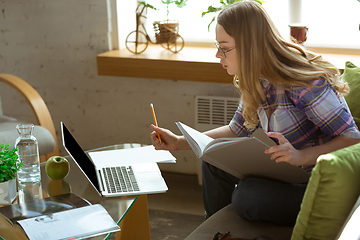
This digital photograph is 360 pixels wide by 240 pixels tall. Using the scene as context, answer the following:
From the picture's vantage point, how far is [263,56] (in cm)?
129

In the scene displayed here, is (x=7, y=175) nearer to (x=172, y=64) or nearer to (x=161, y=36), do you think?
(x=172, y=64)

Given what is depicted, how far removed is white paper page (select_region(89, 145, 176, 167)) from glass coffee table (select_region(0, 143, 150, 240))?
97 millimetres

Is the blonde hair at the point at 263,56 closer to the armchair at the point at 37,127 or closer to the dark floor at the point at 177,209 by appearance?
the dark floor at the point at 177,209

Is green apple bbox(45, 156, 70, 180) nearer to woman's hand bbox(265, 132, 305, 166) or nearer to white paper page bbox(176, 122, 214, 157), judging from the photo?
white paper page bbox(176, 122, 214, 157)

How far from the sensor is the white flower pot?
4.14 ft

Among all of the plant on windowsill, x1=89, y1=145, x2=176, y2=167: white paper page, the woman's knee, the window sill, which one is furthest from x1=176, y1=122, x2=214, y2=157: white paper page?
the plant on windowsill

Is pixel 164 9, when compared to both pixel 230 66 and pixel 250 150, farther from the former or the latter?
pixel 250 150

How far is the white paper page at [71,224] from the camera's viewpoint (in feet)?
3.47

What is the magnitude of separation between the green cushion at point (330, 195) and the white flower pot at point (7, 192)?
856mm

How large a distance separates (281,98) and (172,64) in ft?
3.25

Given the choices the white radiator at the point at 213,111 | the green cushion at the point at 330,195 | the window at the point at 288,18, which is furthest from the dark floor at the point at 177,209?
the green cushion at the point at 330,195

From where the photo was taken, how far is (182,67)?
2.21m

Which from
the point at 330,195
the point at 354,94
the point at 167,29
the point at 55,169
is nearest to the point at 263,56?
the point at 354,94

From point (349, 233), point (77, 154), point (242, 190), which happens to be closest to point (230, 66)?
point (242, 190)
